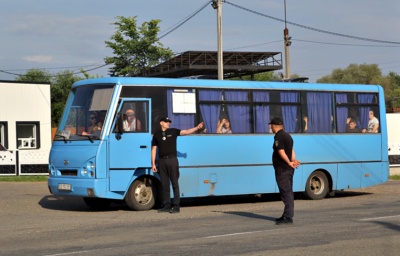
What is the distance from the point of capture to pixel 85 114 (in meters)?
17.1

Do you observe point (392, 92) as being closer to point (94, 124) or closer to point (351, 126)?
point (351, 126)

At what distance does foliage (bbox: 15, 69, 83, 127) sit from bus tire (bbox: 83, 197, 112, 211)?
5790cm

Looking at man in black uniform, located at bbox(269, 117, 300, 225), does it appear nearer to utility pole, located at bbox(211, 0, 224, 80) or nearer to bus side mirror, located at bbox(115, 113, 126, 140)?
bus side mirror, located at bbox(115, 113, 126, 140)

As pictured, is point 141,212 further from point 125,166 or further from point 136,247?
point 136,247

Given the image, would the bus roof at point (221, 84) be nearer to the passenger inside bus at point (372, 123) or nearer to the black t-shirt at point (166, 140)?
the passenger inside bus at point (372, 123)

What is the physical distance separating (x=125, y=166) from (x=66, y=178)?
126cm

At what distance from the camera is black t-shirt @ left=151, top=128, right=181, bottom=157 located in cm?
1636

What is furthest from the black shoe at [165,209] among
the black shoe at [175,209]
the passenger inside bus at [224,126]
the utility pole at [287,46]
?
the utility pole at [287,46]

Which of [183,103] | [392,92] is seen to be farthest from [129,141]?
[392,92]

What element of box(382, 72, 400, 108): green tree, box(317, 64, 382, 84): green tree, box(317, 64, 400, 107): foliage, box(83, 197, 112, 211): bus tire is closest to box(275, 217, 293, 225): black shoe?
box(83, 197, 112, 211): bus tire

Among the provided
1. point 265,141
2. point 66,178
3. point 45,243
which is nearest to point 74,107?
point 66,178

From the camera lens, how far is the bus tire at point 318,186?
20.1 m

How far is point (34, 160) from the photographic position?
1297 inches

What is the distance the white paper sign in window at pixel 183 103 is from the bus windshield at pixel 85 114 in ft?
5.19
